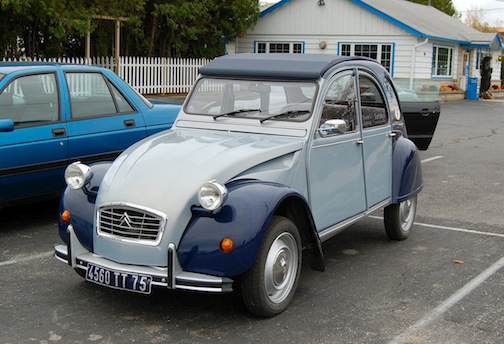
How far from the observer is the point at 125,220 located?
174 inches

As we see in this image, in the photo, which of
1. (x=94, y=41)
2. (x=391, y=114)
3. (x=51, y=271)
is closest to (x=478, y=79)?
(x=94, y=41)

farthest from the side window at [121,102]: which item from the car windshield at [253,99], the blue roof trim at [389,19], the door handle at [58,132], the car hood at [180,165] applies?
the blue roof trim at [389,19]

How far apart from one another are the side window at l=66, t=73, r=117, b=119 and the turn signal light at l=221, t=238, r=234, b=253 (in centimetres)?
357

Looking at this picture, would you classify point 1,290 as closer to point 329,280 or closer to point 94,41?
point 329,280

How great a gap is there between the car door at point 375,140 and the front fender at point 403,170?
0.22ft

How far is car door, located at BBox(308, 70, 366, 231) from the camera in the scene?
5.26 metres

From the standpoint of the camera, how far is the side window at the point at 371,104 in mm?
6074

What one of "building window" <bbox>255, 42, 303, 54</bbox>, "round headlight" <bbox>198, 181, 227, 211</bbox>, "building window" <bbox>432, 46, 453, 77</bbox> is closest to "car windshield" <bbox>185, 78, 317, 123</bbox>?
"round headlight" <bbox>198, 181, 227, 211</bbox>

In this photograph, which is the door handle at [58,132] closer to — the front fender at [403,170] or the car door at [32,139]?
the car door at [32,139]

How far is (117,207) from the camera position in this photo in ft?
14.6

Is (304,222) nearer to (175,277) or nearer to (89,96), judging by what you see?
(175,277)

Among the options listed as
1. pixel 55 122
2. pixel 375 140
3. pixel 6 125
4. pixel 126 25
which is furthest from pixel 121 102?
pixel 126 25

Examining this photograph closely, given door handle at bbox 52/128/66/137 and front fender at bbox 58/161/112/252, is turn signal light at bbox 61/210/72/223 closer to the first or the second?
front fender at bbox 58/161/112/252

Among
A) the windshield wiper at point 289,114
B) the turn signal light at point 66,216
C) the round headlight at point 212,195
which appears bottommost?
the turn signal light at point 66,216
